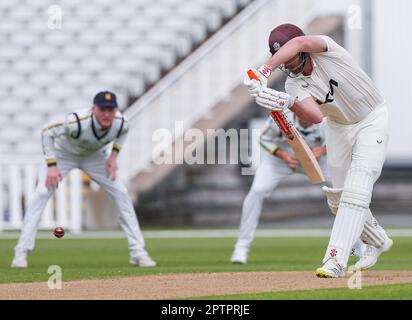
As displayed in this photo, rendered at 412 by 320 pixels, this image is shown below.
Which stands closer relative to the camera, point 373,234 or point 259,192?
point 373,234

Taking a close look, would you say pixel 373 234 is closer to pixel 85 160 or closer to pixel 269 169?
pixel 269 169

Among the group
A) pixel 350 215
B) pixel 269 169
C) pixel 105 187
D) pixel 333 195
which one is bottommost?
pixel 350 215

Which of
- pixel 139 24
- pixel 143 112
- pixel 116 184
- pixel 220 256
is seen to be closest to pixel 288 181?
pixel 143 112

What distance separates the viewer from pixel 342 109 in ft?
26.8

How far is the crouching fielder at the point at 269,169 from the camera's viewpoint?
1148 centimetres

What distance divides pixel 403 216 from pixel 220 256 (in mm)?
9226

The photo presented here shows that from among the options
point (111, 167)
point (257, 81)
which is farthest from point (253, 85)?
point (111, 167)

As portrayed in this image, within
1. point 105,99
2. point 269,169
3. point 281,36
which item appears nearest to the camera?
point 281,36

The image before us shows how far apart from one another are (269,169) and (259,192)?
1.06 feet

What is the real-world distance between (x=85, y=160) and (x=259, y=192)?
6.15 ft

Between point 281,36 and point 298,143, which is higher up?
point 281,36

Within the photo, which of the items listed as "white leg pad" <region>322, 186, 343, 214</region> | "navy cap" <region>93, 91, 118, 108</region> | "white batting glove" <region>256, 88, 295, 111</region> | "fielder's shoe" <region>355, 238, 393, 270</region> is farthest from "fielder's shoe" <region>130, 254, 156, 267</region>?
"white batting glove" <region>256, 88, 295, 111</region>

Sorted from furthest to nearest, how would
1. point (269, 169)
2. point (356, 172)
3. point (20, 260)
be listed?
point (269, 169) → point (20, 260) → point (356, 172)
